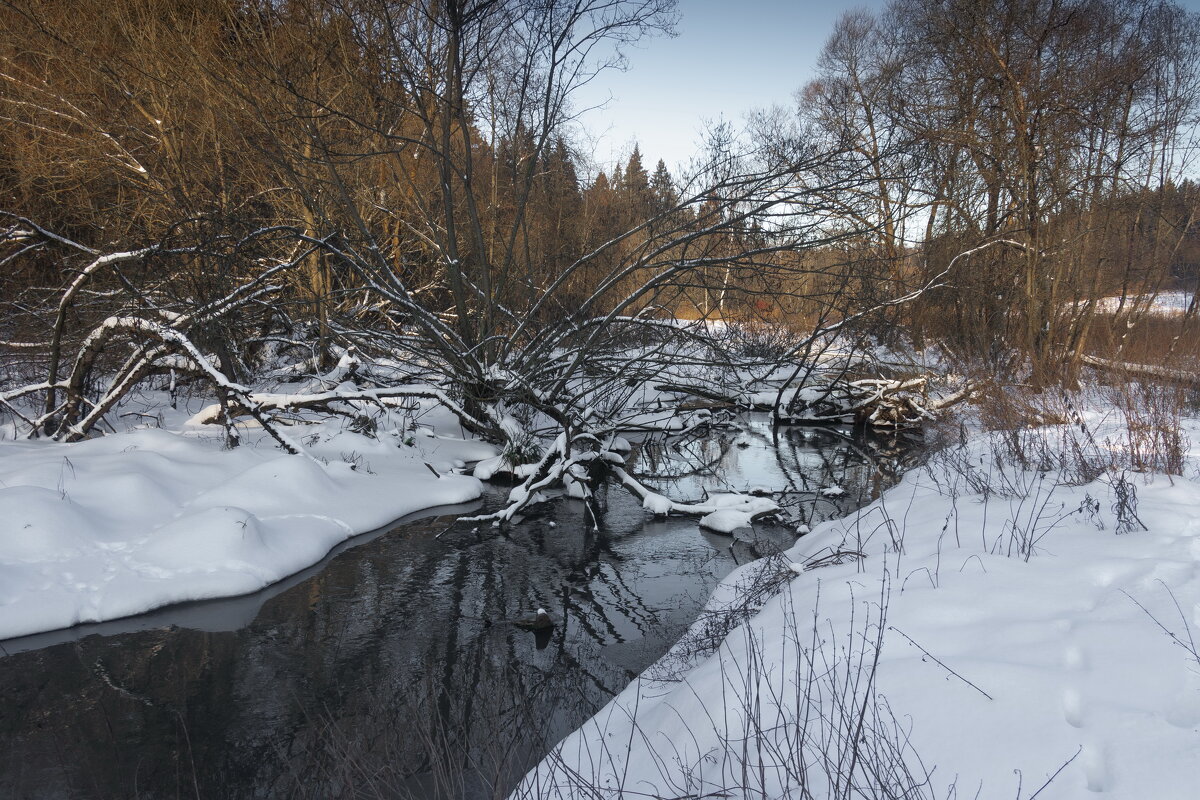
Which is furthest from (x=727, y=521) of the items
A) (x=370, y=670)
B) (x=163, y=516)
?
(x=163, y=516)

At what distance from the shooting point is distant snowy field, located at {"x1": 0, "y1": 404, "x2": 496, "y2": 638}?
5840 millimetres

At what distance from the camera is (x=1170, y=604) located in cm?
333

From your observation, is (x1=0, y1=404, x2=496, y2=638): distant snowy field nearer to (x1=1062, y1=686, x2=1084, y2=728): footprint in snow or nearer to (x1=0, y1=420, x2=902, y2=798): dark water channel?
(x1=0, y1=420, x2=902, y2=798): dark water channel

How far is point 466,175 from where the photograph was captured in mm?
10758

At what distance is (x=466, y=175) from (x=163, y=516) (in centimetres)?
613

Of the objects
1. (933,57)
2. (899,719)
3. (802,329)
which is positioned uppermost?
(933,57)

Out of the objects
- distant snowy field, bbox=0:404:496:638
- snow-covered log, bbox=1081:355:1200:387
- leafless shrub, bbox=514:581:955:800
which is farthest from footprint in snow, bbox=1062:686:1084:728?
snow-covered log, bbox=1081:355:1200:387

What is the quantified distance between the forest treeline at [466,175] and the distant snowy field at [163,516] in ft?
6.51

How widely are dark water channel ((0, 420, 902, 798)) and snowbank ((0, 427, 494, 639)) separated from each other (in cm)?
23

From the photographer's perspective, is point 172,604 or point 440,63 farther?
point 440,63

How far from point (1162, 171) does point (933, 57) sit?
4746mm

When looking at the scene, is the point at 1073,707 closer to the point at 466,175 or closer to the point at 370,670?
the point at 370,670

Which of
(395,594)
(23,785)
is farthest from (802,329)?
(23,785)

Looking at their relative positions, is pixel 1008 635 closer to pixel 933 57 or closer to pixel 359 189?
pixel 359 189
